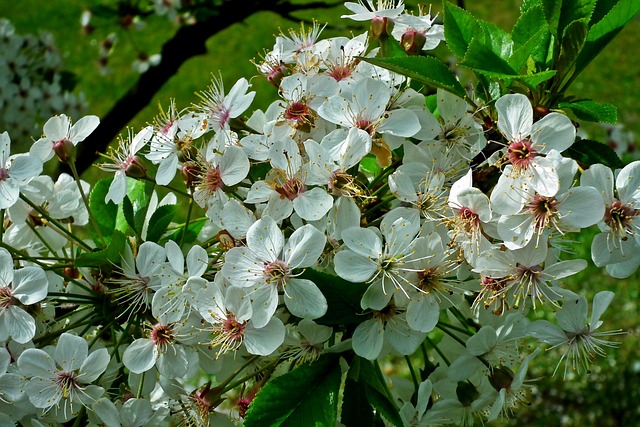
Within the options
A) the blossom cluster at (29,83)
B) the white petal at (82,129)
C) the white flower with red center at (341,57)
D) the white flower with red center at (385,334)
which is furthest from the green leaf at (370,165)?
the blossom cluster at (29,83)

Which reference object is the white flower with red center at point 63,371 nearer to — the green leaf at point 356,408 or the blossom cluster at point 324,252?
the blossom cluster at point 324,252

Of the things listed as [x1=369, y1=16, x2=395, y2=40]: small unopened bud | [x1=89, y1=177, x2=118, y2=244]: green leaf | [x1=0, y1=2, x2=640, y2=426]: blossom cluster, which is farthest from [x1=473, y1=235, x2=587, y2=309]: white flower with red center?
[x1=89, y1=177, x2=118, y2=244]: green leaf

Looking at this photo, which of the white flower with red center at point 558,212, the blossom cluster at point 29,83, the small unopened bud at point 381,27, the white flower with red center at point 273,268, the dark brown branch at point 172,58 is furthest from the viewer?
the blossom cluster at point 29,83

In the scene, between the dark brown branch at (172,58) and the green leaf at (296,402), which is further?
the dark brown branch at (172,58)

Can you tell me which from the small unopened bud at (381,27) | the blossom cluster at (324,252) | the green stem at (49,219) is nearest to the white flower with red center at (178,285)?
the blossom cluster at (324,252)

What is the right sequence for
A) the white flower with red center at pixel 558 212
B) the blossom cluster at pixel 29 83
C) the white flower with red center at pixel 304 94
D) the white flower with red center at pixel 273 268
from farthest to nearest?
the blossom cluster at pixel 29 83 < the white flower with red center at pixel 304 94 < the white flower with red center at pixel 273 268 < the white flower with red center at pixel 558 212

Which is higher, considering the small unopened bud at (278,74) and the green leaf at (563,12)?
the green leaf at (563,12)

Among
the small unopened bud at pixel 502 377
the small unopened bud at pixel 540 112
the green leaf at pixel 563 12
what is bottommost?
the small unopened bud at pixel 502 377
